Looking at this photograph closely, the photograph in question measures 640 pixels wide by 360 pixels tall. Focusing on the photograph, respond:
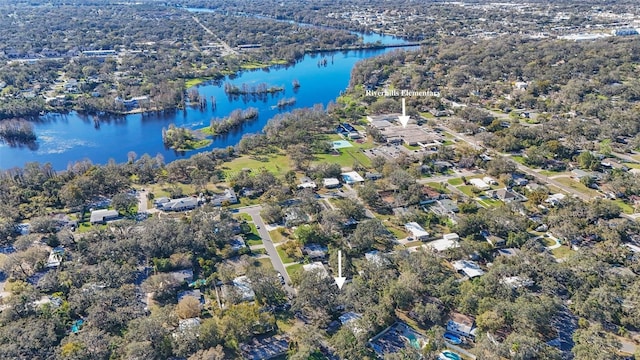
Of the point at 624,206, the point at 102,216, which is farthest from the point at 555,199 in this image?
the point at 102,216

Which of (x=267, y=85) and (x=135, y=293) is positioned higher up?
(x=267, y=85)

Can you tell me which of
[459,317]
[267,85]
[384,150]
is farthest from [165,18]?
[459,317]

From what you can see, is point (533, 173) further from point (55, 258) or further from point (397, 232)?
point (55, 258)

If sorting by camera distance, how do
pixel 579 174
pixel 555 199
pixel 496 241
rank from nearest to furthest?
pixel 496 241 → pixel 555 199 → pixel 579 174

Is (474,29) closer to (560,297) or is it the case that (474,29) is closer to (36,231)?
(560,297)

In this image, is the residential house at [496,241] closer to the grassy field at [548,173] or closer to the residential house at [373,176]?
the residential house at [373,176]

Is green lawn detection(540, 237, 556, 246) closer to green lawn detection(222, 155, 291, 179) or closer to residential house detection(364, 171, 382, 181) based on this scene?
residential house detection(364, 171, 382, 181)
